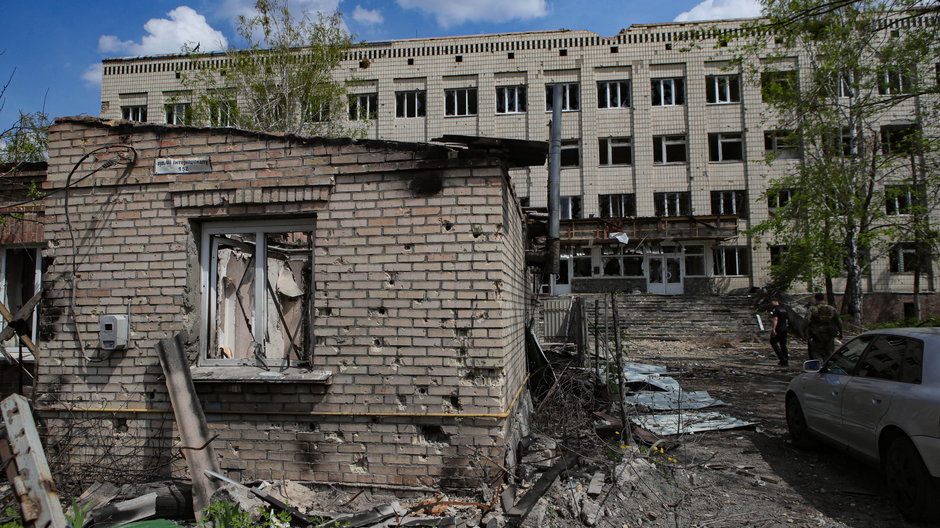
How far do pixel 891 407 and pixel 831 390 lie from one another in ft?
3.68

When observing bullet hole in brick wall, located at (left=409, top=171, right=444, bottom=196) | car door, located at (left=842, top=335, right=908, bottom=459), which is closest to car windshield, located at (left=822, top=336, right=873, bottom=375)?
car door, located at (left=842, top=335, right=908, bottom=459)

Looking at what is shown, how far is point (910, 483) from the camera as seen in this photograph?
3973mm

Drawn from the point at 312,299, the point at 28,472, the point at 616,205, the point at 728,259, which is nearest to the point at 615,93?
the point at 616,205

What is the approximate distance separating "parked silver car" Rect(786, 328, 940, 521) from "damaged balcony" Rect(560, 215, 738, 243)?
2036 centimetres

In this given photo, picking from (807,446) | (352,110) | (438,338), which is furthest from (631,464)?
(352,110)

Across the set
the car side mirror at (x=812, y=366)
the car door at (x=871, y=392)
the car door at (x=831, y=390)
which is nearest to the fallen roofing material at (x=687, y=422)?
the car door at (x=831, y=390)

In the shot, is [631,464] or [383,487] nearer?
[383,487]

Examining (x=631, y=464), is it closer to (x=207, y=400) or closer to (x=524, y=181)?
(x=207, y=400)

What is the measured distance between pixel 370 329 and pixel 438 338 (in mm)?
585

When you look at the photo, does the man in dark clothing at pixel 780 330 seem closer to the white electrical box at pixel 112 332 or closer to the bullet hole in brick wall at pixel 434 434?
the bullet hole in brick wall at pixel 434 434

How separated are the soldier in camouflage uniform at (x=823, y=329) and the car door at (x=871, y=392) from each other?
4554mm

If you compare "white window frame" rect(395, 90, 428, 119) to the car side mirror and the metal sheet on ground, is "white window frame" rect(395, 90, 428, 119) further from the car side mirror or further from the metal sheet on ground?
the car side mirror

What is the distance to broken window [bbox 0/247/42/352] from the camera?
6.28 m

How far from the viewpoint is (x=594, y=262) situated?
27016mm
